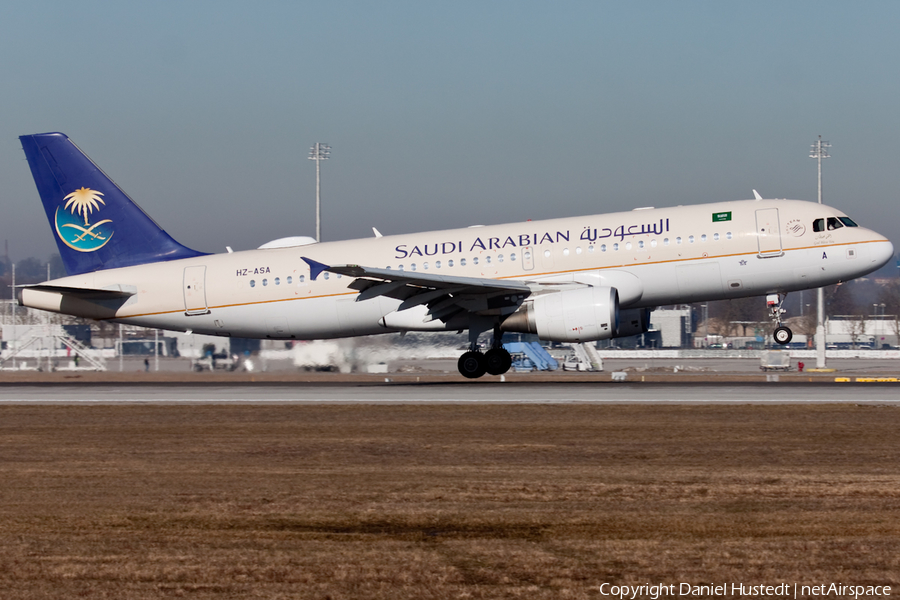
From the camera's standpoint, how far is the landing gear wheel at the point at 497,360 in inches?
1207

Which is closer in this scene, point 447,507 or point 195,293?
point 447,507

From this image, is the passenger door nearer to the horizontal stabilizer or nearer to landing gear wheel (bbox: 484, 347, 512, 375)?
landing gear wheel (bbox: 484, 347, 512, 375)

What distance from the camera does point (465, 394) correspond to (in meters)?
27.2

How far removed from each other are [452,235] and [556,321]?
5.16 meters

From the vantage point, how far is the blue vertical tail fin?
1280 inches

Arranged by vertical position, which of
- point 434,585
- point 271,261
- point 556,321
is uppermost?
point 271,261

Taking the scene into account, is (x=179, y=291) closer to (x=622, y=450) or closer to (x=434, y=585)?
(x=622, y=450)

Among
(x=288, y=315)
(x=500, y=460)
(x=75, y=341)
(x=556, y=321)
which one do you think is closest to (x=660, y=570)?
(x=500, y=460)

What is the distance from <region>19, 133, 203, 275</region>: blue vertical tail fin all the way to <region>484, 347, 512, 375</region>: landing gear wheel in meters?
10.8

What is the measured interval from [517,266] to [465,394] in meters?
4.74

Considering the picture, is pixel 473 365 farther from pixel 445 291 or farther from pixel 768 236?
pixel 768 236

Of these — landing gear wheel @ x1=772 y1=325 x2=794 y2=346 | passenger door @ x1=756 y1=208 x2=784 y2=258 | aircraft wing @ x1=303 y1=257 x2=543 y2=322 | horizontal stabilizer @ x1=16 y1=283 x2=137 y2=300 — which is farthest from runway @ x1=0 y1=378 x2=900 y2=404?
passenger door @ x1=756 y1=208 x2=784 y2=258

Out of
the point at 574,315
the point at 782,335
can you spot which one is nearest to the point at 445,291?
the point at 574,315

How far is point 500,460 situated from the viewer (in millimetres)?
15016
